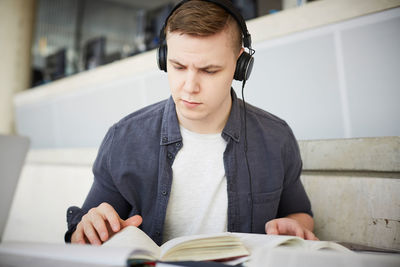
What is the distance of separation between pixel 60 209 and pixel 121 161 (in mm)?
497

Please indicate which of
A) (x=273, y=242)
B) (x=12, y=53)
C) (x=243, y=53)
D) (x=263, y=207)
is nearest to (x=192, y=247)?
(x=273, y=242)

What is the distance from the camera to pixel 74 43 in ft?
25.1

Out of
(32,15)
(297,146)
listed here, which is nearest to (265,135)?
(297,146)

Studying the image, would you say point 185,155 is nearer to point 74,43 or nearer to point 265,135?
point 265,135

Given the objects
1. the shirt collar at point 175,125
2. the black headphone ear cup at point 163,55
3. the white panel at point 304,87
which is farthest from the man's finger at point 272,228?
the black headphone ear cup at point 163,55

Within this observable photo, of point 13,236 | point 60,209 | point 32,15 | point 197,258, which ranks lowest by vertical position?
point 13,236

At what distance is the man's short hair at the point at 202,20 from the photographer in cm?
70

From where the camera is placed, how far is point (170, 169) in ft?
2.65

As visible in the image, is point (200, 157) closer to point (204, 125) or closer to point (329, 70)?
point (204, 125)

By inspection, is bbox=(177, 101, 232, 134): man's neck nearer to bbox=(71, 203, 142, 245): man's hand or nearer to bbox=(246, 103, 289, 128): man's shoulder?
bbox=(246, 103, 289, 128): man's shoulder

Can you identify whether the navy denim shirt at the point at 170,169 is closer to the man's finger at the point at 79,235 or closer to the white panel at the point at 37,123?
the man's finger at the point at 79,235

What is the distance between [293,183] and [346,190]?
0.16 meters

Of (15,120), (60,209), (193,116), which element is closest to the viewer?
(193,116)

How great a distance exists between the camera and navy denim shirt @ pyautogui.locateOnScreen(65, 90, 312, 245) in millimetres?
810
